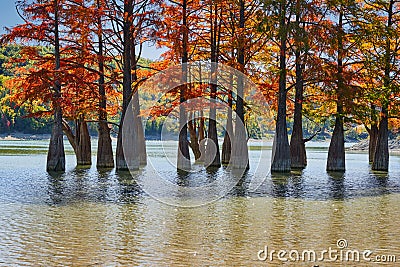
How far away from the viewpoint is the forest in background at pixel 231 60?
2611 cm

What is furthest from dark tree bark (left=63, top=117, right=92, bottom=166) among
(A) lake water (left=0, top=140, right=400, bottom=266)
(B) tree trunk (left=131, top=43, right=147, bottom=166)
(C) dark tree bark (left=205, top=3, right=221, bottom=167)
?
(A) lake water (left=0, top=140, right=400, bottom=266)

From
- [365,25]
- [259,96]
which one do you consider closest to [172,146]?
[259,96]

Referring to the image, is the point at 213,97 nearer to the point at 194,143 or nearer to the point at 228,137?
the point at 228,137

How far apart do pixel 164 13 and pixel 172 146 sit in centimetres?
3332

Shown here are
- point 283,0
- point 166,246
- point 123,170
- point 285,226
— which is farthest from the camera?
point 123,170

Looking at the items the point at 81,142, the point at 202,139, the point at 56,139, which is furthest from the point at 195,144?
the point at 56,139

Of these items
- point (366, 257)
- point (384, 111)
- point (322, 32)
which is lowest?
point (366, 257)

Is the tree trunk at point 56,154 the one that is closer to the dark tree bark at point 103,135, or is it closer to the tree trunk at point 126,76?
the tree trunk at point 126,76

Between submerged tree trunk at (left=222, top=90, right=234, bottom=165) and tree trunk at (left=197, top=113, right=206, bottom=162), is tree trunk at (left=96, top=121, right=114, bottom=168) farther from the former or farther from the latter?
tree trunk at (left=197, top=113, right=206, bottom=162)

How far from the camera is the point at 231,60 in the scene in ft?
93.7

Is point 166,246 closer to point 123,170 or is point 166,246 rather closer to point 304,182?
point 304,182

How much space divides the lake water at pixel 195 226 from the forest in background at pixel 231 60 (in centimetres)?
734

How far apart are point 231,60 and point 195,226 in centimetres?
1710

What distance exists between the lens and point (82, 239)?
10719mm
